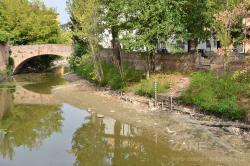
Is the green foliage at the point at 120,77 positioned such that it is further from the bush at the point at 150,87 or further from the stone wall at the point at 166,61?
the bush at the point at 150,87

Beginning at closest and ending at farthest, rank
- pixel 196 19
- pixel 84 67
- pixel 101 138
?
1. pixel 101 138
2. pixel 196 19
3. pixel 84 67

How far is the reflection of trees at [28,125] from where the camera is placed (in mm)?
25391

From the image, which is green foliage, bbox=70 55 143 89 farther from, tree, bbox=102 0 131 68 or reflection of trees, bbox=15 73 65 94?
reflection of trees, bbox=15 73 65 94

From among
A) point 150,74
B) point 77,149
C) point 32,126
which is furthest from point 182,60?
point 77,149

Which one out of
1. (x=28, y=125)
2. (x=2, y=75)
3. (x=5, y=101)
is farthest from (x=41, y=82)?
(x=28, y=125)

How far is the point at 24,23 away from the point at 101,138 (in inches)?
1702

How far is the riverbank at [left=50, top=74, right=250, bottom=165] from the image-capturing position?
72.8ft

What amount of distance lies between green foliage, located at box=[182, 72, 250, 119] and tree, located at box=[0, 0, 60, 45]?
38.8 m

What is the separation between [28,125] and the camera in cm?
3000

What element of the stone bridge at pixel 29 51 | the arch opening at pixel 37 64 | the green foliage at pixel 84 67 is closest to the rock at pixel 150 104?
the green foliage at pixel 84 67

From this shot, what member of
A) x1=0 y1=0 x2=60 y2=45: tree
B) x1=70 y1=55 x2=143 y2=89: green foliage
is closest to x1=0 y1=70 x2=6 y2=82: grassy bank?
x1=0 y1=0 x2=60 y2=45: tree

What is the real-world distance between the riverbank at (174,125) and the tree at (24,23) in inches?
1099

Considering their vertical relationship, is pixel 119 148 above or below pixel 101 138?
below

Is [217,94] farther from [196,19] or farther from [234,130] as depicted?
[196,19]
